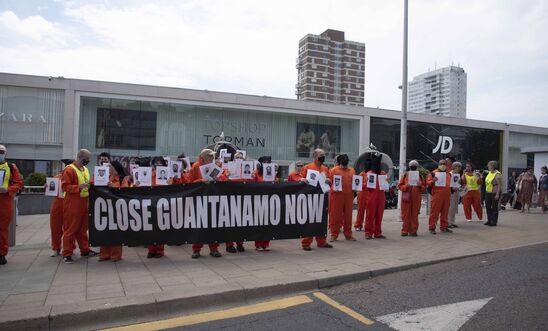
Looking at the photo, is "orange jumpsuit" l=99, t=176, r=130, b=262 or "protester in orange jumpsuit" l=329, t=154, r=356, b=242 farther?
"protester in orange jumpsuit" l=329, t=154, r=356, b=242

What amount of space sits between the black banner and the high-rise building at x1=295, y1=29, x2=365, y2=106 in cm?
9652

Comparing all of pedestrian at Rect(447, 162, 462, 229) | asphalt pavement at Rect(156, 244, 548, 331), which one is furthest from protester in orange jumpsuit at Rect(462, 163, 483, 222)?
asphalt pavement at Rect(156, 244, 548, 331)

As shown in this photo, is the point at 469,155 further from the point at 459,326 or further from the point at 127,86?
the point at 459,326

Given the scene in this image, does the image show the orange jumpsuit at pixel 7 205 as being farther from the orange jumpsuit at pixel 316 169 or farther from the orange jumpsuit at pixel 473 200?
the orange jumpsuit at pixel 473 200

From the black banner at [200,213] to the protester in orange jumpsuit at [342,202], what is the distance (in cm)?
94

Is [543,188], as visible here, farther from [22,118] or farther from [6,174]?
[22,118]

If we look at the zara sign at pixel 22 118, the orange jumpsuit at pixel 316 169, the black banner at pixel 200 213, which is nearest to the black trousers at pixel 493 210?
the orange jumpsuit at pixel 316 169

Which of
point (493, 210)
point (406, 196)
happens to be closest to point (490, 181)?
point (493, 210)

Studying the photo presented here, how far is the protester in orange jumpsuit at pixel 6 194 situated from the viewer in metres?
6.74

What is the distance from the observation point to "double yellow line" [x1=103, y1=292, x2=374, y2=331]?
4496mm

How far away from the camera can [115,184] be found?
7.43 metres

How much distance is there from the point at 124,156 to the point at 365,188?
23.4 metres

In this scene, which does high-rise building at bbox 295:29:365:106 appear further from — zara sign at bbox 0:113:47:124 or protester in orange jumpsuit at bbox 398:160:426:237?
protester in orange jumpsuit at bbox 398:160:426:237

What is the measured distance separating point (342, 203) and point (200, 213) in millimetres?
3250
